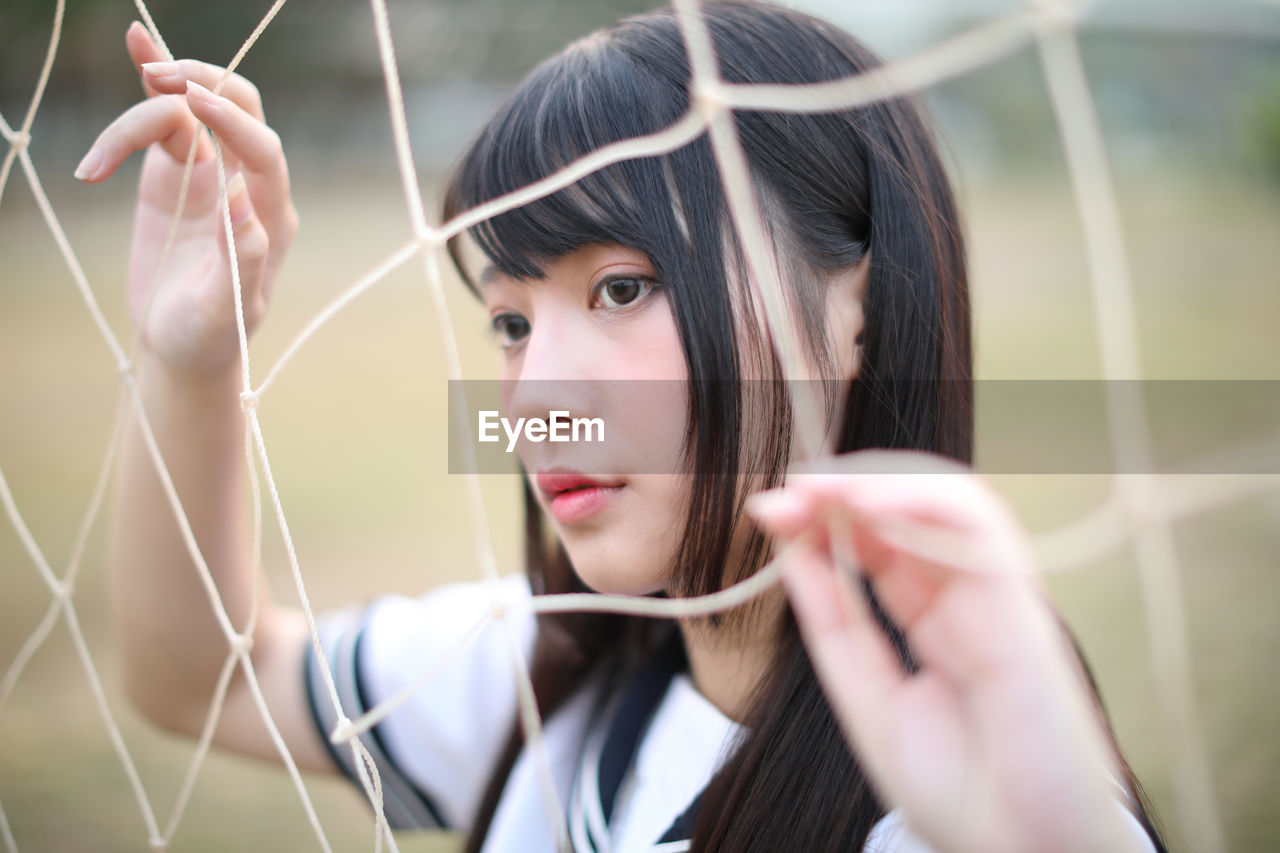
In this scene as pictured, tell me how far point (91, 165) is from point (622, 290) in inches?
11.3

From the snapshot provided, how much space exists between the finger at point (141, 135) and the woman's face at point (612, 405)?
0.23 meters

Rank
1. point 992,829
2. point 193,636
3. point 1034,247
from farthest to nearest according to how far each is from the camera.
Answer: point 1034,247
point 193,636
point 992,829

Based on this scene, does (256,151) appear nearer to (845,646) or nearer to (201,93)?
(201,93)

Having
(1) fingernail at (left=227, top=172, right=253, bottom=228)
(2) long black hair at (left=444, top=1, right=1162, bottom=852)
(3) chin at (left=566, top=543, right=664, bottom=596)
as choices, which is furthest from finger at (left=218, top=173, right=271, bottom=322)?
(3) chin at (left=566, top=543, right=664, bottom=596)

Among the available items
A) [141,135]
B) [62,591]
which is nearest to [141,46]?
[141,135]

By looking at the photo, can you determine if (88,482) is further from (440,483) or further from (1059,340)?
(1059,340)

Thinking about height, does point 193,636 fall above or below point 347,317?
below

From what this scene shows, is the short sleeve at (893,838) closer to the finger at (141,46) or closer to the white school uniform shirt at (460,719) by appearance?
the white school uniform shirt at (460,719)

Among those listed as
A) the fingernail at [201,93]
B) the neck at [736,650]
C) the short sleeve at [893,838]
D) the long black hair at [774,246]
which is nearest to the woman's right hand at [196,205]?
the fingernail at [201,93]

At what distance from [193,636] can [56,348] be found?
3.42 metres

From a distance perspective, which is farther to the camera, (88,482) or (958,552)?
(88,482)

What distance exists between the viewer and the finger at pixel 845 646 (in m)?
0.28

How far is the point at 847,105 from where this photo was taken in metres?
0.51

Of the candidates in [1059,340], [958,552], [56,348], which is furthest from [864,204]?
[56,348]
